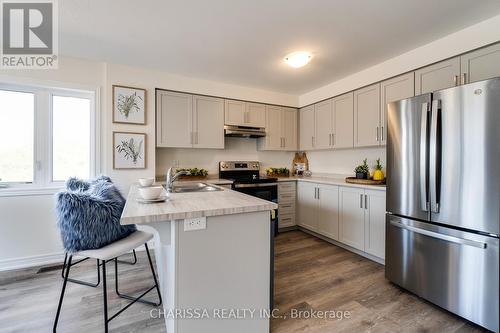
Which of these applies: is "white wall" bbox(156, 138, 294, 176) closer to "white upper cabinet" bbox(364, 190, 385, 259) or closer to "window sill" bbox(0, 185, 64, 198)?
"window sill" bbox(0, 185, 64, 198)

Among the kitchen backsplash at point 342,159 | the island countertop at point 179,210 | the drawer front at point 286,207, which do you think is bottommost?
the drawer front at point 286,207

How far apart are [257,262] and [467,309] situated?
1638 mm

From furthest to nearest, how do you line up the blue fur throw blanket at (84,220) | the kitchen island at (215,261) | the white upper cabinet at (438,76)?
the white upper cabinet at (438,76), the blue fur throw blanket at (84,220), the kitchen island at (215,261)

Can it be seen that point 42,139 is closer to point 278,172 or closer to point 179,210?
point 179,210

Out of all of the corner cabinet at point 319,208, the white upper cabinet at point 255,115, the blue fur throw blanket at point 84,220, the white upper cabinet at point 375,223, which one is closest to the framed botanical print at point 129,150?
the blue fur throw blanket at point 84,220

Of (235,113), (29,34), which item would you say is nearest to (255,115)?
(235,113)

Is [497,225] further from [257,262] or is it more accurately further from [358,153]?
[358,153]

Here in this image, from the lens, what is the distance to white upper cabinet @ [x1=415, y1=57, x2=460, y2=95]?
2.24 metres

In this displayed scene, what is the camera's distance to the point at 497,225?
1.57m

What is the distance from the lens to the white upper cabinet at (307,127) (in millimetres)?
4148

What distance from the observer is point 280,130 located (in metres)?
4.29

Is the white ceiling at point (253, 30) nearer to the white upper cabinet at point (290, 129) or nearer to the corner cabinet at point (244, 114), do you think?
the corner cabinet at point (244, 114)

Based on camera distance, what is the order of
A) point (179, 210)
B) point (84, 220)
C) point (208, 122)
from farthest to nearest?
point (208, 122), point (84, 220), point (179, 210)

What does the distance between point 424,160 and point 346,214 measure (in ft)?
4.58
